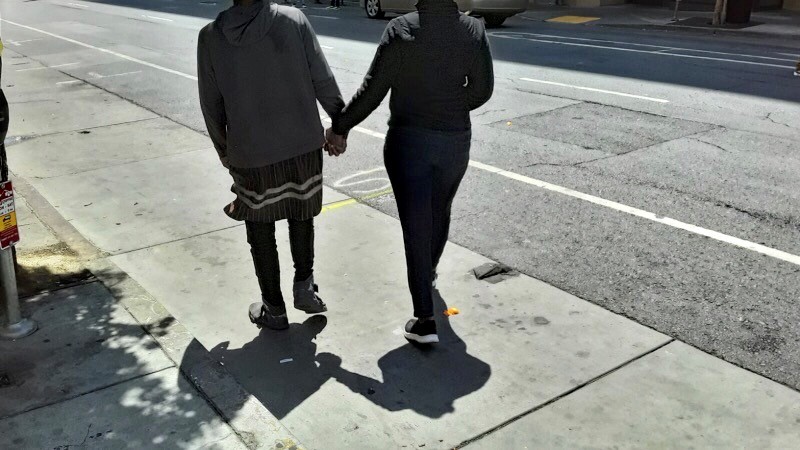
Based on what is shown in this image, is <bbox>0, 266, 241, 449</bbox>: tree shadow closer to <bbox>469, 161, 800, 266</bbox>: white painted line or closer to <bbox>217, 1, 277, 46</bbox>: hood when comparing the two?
<bbox>217, 1, 277, 46</bbox>: hood

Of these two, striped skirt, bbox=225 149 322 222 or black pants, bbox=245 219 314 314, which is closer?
striped skirt, bbox=225 149 322 222

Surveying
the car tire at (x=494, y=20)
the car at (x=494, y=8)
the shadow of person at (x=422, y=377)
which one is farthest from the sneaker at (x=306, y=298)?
the car tire at (x=494, y=20)

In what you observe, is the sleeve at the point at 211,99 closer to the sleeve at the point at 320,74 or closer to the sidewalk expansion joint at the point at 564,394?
the sleeve at the point at 320,74

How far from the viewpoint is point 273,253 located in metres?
Answer: 4.46

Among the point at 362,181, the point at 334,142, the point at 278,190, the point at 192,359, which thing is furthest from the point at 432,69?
the point at 362,181

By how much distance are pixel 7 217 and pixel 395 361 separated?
2.18m

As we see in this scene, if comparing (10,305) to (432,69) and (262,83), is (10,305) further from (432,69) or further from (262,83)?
(432,69)

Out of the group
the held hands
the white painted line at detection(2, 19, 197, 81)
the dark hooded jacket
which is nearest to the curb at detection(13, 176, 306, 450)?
the held hands

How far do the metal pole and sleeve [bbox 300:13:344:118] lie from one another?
1912 millimetres

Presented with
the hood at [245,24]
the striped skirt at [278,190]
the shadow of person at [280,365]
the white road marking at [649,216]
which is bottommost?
the shadow of person at [280,365]

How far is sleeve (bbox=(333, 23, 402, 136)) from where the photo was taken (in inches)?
156

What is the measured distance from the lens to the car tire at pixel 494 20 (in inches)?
788

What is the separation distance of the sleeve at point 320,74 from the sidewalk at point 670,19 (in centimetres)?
1624

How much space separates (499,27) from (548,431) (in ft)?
59.4
